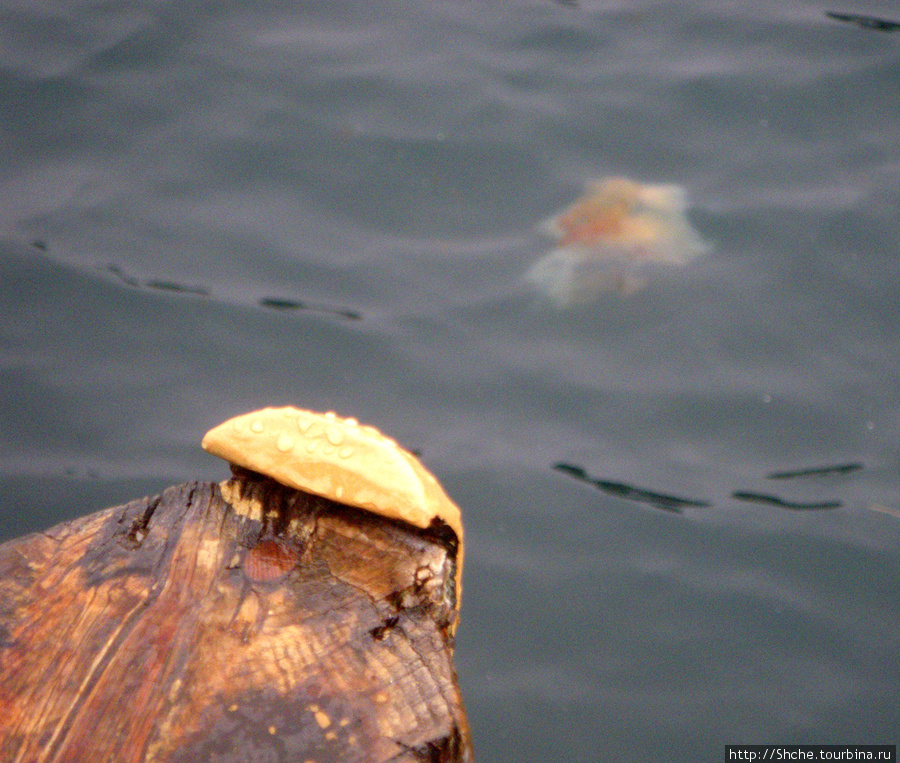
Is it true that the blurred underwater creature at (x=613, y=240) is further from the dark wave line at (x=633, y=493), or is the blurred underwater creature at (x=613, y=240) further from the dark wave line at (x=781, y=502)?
the dark wave line at (x=781, y=502)

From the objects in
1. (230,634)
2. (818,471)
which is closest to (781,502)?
(818,471)

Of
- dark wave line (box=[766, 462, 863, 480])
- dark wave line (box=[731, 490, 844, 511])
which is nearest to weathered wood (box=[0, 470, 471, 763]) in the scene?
dark wave line (box=[731, 490, 844, 511])

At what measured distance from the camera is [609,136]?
4.32 m

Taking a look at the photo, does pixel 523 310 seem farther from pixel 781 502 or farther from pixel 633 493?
pixel 781 502

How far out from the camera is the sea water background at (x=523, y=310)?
9.06ft

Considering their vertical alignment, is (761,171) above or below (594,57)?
below

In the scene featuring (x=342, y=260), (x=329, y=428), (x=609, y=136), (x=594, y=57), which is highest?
(x=594, y=57)

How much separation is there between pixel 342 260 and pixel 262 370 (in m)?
0.66

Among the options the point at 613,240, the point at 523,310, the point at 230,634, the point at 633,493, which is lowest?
the point at 633,493

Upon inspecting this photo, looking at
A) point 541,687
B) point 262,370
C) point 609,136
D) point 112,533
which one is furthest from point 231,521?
point 609,136

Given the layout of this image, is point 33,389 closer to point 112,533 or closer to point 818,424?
point 112,533

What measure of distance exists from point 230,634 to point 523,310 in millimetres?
2456

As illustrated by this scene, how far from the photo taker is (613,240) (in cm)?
394

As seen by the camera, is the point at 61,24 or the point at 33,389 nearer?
the point at 33,389
